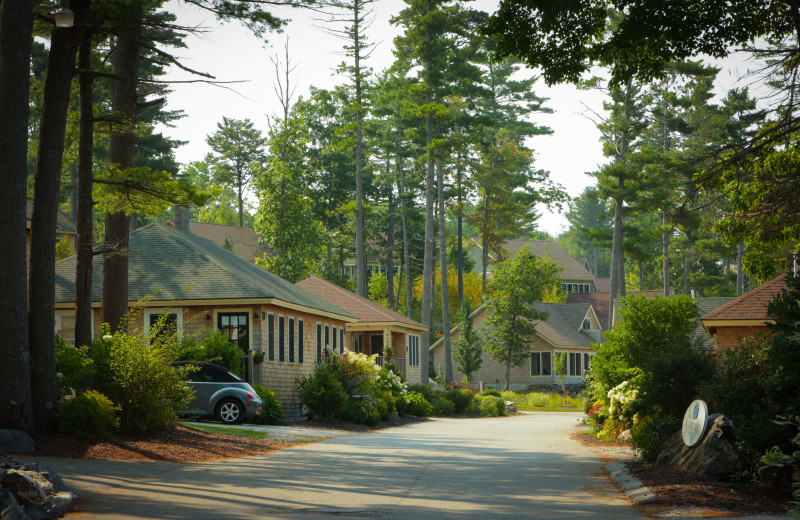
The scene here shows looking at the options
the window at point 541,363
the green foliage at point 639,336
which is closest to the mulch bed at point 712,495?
the green foliage at point 639,336

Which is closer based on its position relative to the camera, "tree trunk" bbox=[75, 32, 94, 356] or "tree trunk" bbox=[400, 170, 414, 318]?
"tree trunk" bbox=[75, 32, 94, 356]

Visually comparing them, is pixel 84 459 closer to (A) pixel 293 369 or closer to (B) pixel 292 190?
(A) pixel 293 369

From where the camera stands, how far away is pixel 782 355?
1020 centimetres

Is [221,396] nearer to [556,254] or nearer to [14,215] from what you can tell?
[14,215]

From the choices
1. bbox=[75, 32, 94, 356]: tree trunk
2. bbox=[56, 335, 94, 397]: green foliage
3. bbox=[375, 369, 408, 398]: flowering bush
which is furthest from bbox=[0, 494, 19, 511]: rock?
bbox=[375, 369, 408, 398]: flowering bush

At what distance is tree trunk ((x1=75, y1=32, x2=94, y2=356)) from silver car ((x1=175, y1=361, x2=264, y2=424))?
19.8ft

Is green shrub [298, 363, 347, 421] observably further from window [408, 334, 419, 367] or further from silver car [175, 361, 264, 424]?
window [408, 334, 419, 367]

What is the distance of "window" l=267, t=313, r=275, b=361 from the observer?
2831 cm

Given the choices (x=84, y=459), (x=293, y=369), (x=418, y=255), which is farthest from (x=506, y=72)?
(x=84, y=459)

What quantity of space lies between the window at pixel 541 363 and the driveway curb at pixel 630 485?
50.3m

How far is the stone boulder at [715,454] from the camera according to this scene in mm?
11219

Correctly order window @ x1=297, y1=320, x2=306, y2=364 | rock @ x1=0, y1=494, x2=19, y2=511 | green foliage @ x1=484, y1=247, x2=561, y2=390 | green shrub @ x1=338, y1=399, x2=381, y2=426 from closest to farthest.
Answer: rock @ x1=0, y1=494, x2=19, y2=511, green shrub @ x1=338, y1=399, x2=381, y2=426, window @ x1=297, y1=320, x2=306, y2=364, green foliage @ x1=484, y1=247, x2=561, y2=390

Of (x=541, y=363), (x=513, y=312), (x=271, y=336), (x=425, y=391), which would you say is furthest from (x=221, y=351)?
(x=541, y=363)

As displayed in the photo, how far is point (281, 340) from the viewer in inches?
1170
